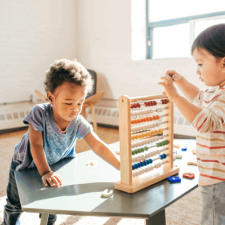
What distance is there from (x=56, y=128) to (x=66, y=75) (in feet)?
0.93

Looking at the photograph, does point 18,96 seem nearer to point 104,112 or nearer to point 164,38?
point 104,112

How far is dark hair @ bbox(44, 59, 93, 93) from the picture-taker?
147 centimetres

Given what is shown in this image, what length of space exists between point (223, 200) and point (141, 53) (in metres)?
4.10

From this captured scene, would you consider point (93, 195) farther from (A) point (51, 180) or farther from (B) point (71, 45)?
(B) point (71, 45)

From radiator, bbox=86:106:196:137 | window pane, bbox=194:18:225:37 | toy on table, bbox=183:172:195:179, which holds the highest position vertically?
window pane, bbox=194:18:225:37

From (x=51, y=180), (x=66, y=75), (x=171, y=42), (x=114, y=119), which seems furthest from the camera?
(x=114, y=119)

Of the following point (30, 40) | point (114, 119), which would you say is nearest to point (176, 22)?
point (114, 119)

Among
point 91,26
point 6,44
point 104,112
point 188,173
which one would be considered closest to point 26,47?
point 6,44

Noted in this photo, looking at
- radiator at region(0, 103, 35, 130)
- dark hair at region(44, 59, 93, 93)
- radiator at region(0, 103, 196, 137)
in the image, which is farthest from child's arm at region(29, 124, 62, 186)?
radiator at region(0, 103, 35, 130)

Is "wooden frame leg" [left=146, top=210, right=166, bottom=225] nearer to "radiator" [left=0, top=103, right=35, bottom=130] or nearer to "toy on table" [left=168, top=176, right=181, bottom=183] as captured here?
"toy on table" [left=168, top=176, right=181, bottom=183]

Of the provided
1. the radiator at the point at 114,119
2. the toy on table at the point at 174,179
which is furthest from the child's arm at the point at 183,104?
the radiator at the point at 114,119

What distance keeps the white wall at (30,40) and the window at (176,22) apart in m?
1.71

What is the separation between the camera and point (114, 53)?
5203mm

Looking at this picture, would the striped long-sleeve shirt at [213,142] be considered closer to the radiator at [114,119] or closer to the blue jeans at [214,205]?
the blue jeans at [214,205]
